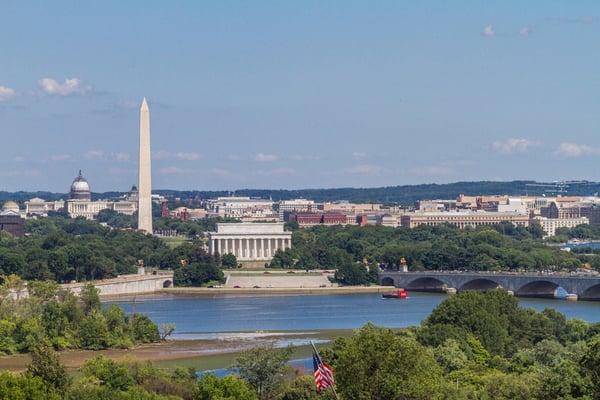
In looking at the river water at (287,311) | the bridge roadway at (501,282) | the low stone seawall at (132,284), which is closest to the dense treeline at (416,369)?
the river water at (287,311)

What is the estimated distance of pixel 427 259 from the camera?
116 m

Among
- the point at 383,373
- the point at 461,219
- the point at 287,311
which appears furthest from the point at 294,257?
the point at 383,373

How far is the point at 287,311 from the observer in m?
88.1

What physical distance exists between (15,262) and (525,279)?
35058mm

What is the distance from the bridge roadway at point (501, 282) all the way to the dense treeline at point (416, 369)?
31.4 metres

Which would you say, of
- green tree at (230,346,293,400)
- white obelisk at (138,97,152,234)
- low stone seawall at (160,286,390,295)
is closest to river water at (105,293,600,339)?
low stone seawall at (160,286,390,295)

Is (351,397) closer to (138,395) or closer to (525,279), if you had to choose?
(138,395)

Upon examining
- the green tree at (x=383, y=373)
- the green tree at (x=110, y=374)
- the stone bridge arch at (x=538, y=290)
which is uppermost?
the green tree at (x=383, y=373)

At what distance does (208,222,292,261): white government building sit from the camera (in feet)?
453

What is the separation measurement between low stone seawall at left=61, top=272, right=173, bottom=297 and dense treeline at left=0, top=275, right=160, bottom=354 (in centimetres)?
2621

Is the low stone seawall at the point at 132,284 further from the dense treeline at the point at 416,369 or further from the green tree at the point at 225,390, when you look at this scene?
the green tree at the point at 225,390

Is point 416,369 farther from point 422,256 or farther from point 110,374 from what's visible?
point 422,256

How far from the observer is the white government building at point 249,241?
5433 inches

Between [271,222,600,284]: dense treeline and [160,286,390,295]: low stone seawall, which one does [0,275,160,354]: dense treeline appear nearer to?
[160,286,390,295]: low stone seawall
